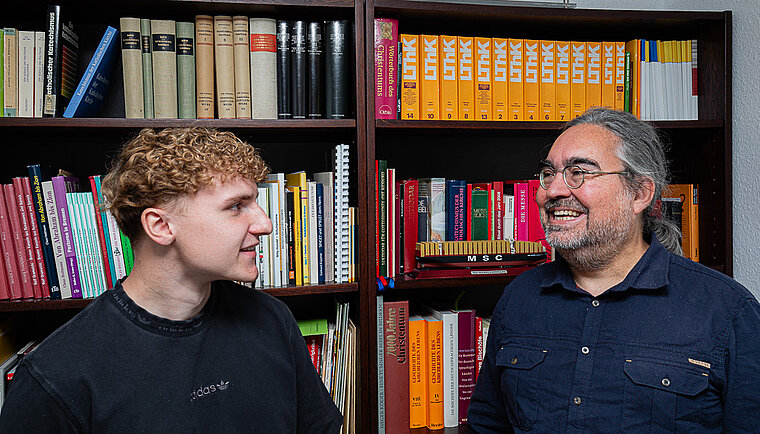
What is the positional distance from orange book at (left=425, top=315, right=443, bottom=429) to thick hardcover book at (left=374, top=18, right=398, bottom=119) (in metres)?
0.67

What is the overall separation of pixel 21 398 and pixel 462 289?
1483mm

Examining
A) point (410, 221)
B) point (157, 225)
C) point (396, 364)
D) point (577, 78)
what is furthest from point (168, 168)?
point (577, 78)

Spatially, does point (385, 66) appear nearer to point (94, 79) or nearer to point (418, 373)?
point (94, 79)

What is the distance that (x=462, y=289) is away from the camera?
214cm

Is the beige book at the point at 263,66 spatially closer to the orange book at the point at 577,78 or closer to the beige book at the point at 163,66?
the beige book at the point at 163,66

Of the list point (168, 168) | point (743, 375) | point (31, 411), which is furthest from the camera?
point (743, 375)

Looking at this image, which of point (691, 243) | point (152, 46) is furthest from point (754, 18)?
point (152, 46)

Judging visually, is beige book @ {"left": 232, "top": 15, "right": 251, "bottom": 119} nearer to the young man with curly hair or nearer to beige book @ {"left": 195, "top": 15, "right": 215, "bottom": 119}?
beige book @ {"left": 195, "top": 15, "right": 215, "bottom": 119}

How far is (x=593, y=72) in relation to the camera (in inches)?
73.4

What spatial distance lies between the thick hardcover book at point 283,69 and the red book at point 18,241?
Answer: 745 millimetres

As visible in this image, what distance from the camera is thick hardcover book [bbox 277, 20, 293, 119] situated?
1673 mm

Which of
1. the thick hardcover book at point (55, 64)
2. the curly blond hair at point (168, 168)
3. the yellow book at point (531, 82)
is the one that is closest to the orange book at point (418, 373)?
the yellow book at point (531, 82)

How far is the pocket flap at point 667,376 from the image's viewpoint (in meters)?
1.21

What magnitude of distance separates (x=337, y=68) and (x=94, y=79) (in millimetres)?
683
